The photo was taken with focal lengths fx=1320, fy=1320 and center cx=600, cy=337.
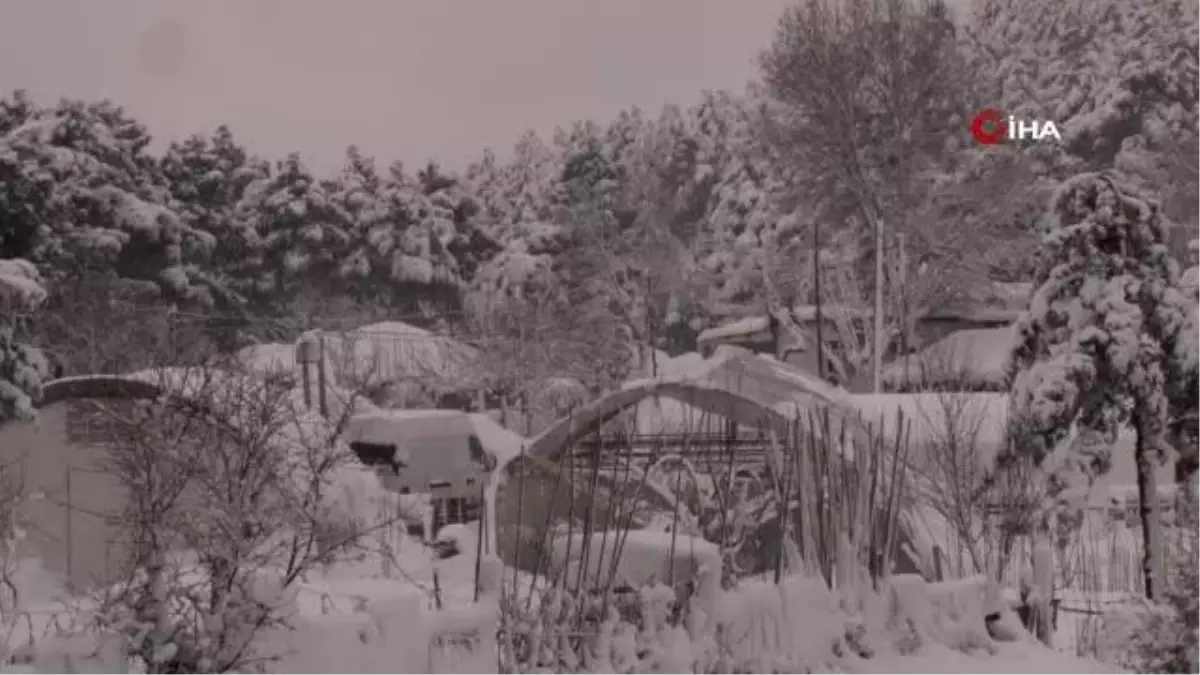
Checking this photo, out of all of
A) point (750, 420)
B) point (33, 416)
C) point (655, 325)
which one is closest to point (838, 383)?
point (655, 325)

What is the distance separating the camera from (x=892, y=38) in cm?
1406

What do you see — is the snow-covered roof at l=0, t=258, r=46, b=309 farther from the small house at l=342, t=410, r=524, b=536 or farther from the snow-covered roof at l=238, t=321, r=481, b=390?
the snow-covered roof at l=238, t=321, r=481, b=390

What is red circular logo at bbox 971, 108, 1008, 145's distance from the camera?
14.0 metres

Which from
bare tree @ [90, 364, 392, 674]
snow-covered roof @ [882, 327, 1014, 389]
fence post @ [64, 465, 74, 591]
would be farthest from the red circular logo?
bare tree @ [90, 364, 392, 674]

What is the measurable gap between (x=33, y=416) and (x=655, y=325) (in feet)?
29.5

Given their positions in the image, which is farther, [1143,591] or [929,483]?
[929,483]

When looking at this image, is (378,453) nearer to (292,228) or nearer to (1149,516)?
(292,228)

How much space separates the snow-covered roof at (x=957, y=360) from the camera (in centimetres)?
1303

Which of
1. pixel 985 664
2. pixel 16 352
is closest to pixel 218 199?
pixel 16 352

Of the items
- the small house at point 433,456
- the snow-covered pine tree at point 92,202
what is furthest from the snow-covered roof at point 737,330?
the snow-covered pine tree at point 92,202

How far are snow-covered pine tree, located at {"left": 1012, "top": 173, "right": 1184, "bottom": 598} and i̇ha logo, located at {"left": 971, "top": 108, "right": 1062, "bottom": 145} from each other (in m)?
7.64

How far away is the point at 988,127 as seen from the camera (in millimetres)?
14211

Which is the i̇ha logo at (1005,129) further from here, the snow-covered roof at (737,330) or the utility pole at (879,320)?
the snow-covered roof at (737,330)

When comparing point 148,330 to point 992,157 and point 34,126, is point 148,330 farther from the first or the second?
point 992,157
